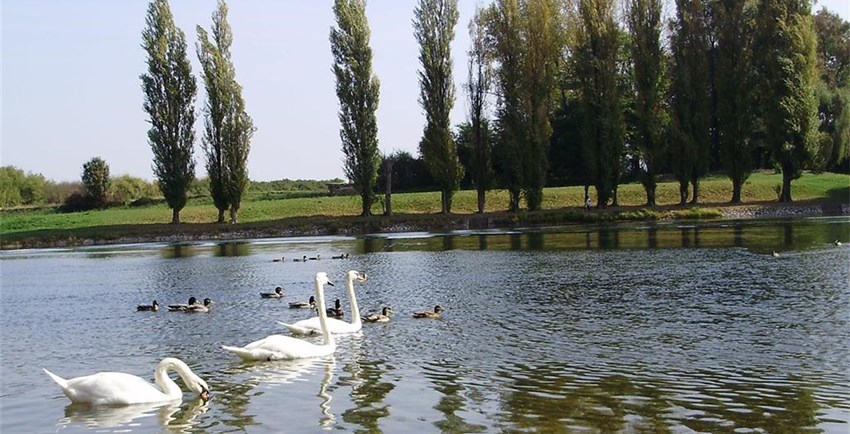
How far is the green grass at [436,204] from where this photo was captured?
65.7 metres

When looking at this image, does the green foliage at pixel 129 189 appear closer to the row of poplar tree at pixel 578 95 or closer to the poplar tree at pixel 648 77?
the row of poplar tree at pixel 578 95

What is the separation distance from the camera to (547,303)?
22.2 meters

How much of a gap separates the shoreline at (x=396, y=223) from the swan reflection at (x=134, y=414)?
49.4 metres

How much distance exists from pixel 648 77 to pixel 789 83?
9458 mm

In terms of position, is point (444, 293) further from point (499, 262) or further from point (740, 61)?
point (740, 61)

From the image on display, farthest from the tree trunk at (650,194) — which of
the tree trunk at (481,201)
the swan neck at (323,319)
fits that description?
the swan neck at (323,319)

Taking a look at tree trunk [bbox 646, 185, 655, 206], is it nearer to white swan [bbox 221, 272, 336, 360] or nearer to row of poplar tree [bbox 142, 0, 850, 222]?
row of poplar tree [bbox 142, 0, 850, 222]

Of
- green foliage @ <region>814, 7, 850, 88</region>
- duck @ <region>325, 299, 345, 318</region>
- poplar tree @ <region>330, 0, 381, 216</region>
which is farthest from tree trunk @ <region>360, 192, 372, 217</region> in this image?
green foliage @ <region>814, 7, 850, 88</region>

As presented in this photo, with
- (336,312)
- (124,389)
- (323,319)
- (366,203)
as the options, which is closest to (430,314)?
(336,312)

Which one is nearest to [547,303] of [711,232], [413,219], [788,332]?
[788,332]

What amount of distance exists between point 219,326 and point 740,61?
172 feet

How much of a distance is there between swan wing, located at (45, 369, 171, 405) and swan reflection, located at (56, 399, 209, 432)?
0.09 m

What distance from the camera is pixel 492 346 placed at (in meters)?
16.4

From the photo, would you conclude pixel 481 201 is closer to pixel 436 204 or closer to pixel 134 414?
pixel 436 204
